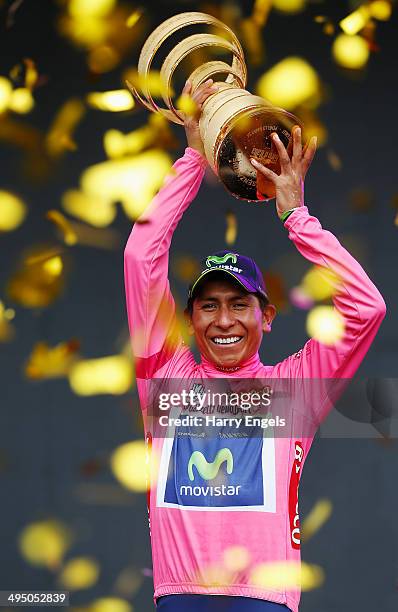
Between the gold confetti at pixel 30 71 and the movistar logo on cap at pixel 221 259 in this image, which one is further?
the gold confetti at pixel 30 71

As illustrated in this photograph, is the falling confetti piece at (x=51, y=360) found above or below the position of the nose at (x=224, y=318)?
above

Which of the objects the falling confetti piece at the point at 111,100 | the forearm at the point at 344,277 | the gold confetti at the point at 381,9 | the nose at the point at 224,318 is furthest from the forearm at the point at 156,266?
the gold confetti at the point at 381,9

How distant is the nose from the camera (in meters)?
1.66

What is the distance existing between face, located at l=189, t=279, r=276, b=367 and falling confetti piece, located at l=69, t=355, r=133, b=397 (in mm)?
1051

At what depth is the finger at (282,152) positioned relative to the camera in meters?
1.57

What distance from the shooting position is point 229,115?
1532 millimetres

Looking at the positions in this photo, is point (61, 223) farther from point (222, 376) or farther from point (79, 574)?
point (222, 376)

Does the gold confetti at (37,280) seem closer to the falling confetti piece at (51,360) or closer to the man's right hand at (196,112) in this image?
the falling confetti piece at (51,360)

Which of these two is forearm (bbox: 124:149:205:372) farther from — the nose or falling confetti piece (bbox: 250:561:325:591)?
falling confetti piece (bbox: 250:561:325:591)

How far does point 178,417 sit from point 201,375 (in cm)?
9

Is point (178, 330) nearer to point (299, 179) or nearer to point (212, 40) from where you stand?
point (299, 179)

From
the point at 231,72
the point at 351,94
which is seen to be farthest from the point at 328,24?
the point at 231,72

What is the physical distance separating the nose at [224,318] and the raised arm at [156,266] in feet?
0.35

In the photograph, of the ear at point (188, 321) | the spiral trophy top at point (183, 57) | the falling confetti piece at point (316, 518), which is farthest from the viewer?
the falling confetti piece at point (316, 518)
